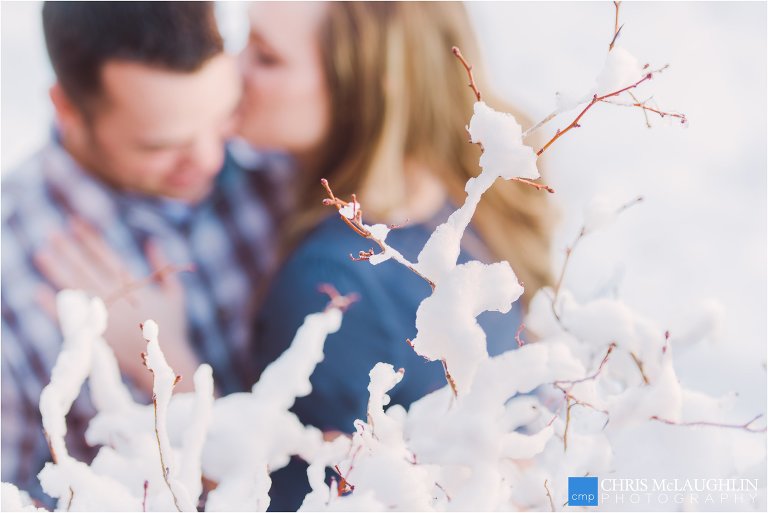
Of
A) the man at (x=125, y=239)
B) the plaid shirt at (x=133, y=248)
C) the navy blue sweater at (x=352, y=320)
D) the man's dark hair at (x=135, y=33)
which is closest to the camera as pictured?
the man's dark hair at (x=135, y=33)

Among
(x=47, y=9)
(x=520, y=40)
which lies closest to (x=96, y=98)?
(x=47, y=9)

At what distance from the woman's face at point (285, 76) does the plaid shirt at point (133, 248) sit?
0.15m

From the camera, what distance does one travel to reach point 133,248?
119cm

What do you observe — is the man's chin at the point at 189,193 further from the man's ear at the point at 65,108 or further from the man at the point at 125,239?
the man's ear at the point at 65,108

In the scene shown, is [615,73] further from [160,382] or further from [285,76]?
[285,76]

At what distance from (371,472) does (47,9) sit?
848 millimetres

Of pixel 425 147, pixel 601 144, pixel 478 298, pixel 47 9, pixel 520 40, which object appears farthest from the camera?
pixel 601 144

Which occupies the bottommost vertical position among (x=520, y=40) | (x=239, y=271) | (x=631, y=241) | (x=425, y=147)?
(x=631, y=241)

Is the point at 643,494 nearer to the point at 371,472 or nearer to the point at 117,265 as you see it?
the point at 371,472

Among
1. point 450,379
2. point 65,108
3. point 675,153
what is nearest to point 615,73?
point 450,379

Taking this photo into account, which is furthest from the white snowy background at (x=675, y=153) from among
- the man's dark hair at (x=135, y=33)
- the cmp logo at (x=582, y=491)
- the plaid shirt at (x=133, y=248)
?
the cmp logo at (x=582, y=491)

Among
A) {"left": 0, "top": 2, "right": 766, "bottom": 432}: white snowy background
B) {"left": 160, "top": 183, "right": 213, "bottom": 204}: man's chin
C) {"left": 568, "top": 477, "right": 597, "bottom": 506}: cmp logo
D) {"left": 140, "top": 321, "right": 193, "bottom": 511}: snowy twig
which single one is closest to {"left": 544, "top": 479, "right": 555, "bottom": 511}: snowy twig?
{"left": 568, "top": 477, "right": 597, "bottom": 506}: cmp logo

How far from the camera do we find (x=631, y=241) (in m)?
1.46

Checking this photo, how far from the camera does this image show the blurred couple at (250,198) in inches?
35.7
